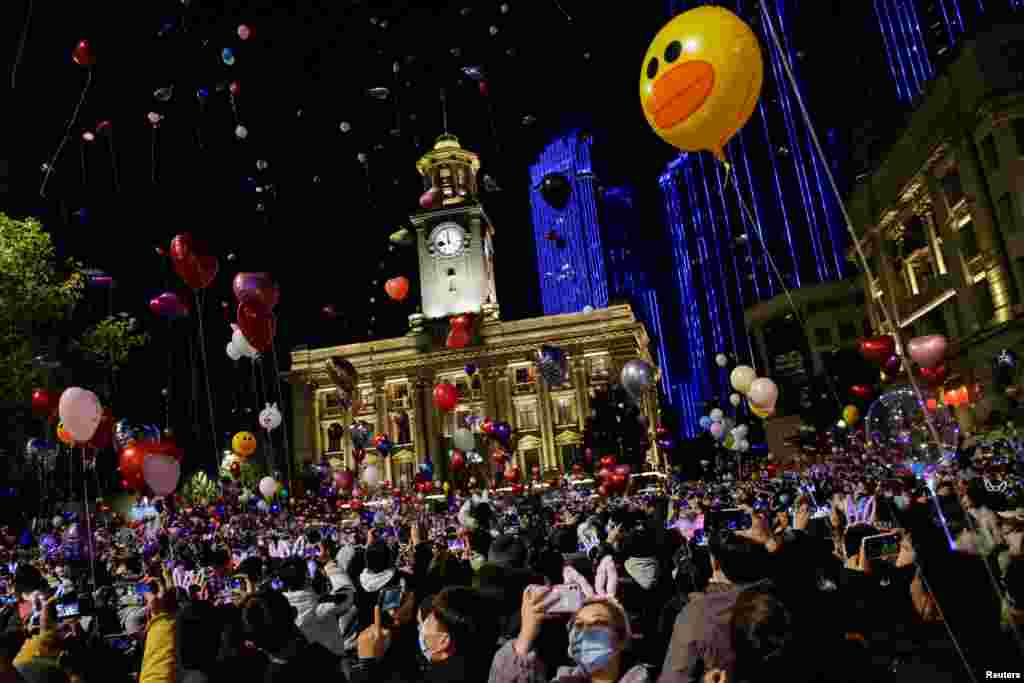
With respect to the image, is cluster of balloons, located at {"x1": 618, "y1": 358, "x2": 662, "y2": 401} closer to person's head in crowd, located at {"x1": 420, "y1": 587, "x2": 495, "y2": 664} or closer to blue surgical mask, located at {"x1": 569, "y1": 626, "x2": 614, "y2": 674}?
person's head in crowd, located at {"x1": 420, "y1": 587, "x2": 495, "y2": 664}

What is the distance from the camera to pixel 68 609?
684cm

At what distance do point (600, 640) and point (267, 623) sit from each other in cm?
169

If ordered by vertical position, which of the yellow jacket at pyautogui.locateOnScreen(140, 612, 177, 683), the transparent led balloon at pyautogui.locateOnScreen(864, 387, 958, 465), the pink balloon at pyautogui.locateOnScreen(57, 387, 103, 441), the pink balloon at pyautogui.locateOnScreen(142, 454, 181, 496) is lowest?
the yellow jacket at pyautogui.locateOnScreen(140, 612, 177, 683)

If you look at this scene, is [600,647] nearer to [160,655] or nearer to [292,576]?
[160,655]

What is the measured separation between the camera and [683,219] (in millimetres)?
86438

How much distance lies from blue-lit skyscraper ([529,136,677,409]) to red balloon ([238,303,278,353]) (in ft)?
264

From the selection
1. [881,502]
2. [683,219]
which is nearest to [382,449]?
[881,502]

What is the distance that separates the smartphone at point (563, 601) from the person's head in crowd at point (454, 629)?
373 mm

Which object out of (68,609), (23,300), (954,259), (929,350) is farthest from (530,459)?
(68,609)

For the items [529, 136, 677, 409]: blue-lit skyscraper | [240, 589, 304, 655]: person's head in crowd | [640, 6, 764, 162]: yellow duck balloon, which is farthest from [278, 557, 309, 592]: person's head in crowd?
[529, 136, 677, 409]: blue-lit skyscraper

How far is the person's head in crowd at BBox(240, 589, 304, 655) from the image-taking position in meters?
3.50

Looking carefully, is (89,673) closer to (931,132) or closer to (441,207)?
(931,132)

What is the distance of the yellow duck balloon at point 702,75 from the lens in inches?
230

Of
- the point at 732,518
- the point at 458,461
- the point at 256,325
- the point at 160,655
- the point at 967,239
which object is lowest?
the point at 160,655
